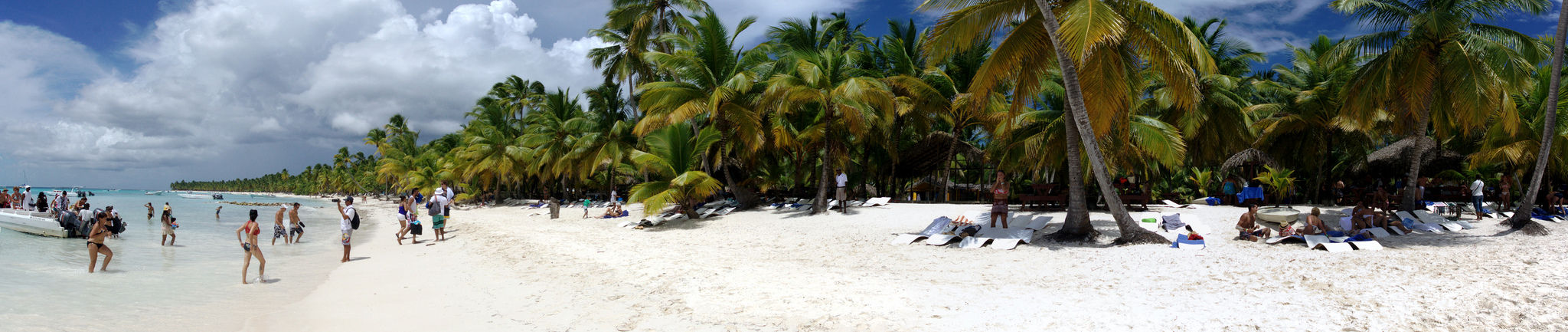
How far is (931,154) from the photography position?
791 inches

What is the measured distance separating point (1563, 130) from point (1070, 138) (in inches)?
401

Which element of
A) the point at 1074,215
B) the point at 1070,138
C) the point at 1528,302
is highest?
the point at 1070,138

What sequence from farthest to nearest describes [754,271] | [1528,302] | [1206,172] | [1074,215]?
[1206,172] → [1074,215] → [754,271] → [1528,302]

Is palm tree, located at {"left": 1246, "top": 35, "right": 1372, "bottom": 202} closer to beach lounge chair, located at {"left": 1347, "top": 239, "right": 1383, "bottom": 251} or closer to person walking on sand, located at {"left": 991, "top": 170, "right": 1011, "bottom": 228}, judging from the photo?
beach lounge chair, located at {"left": 1347, "top": 239, "right": 1383, "bottom": 251}

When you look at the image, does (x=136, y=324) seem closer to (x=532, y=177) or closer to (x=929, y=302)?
(x=929, y=302)

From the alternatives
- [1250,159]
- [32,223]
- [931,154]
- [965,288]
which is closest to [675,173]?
[931,154]

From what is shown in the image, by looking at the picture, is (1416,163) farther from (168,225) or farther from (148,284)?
(168,225)

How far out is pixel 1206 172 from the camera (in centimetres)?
1922

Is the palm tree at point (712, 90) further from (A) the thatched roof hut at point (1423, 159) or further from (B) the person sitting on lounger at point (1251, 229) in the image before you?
(A) the thatched roof hut at point (1423, 159)

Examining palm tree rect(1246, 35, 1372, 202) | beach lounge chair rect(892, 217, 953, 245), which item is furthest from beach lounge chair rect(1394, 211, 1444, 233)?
palm tree rect(1246, 35, 1372, 202)

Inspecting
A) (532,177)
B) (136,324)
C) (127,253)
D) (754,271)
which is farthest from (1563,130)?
(532,177)

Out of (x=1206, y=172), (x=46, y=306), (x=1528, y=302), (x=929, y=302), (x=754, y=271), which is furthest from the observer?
(x=1206, y=172)

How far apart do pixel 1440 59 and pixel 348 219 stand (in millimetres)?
18257

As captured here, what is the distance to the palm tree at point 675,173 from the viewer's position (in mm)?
14398
